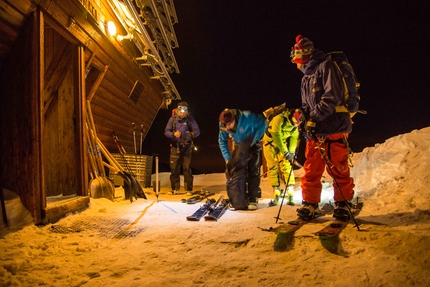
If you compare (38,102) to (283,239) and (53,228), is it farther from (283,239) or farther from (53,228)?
(283,239)

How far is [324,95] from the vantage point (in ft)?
9.81

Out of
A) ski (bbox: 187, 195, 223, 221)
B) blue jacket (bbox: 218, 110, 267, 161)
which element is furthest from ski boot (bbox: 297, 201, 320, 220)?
blue jacket (bbox: 218, 110, 267, 161)

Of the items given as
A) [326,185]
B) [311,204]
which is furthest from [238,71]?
[311,204]

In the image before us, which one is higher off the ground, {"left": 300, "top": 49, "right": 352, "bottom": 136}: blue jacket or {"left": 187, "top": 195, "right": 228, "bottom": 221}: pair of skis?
{"left": 300, "top": 49, "right": 352, "bottom": 136}: blue jacket

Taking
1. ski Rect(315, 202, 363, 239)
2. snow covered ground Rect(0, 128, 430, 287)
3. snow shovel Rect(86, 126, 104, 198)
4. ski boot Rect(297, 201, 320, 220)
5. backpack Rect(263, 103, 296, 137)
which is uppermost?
backpack Rect(263, 103, 296, 137)

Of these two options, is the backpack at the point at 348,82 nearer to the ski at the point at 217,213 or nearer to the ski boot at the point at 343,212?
the ski boot at the point at 343,212

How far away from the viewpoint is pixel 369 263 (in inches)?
76.4

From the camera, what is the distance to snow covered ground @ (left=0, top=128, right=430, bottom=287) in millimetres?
1890

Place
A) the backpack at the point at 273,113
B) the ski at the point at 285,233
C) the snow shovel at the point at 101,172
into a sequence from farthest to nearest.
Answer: the backpack at the point at 273,113 < the snow shovel at the point at 101,172 < the ski at the point at 285,233

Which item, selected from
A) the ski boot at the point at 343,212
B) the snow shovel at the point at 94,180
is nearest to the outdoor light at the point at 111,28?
→ the snow shovel at the point at 94,180

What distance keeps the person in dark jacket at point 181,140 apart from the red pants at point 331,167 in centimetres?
400

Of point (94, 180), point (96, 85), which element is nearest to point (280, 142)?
point (94, 180)

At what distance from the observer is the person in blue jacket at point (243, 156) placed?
4.32 meters

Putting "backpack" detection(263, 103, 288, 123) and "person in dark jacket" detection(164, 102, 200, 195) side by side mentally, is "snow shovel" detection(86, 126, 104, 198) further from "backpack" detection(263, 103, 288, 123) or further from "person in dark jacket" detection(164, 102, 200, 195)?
"backpack" detection(263, 103, 288, 123)
